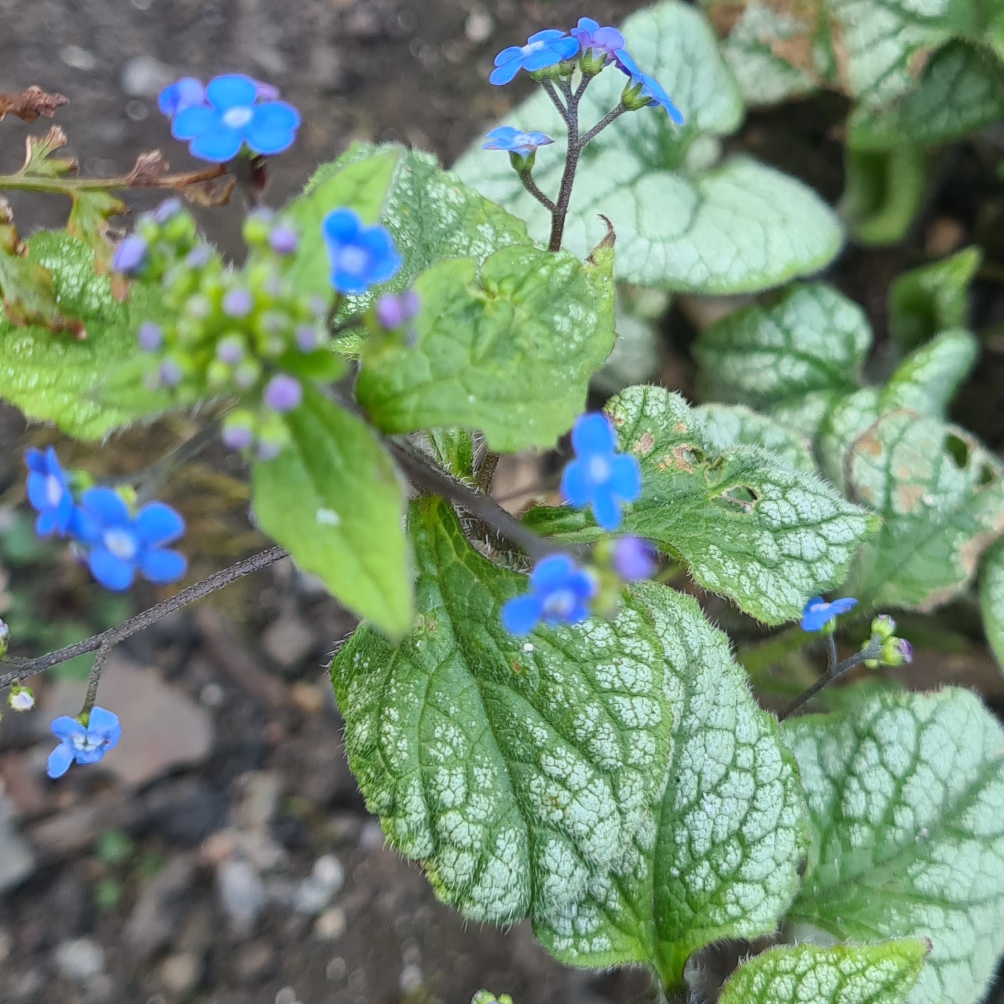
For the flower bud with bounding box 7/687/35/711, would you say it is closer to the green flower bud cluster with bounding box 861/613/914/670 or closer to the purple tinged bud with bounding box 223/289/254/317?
the purple tinged bud with bounding box 223/289/254/317

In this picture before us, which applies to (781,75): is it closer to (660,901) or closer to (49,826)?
(660,901)

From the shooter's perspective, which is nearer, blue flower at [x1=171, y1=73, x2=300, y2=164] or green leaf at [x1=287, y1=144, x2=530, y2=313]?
blue flower at [x1=171, y1=73, x2=300, y2=164]

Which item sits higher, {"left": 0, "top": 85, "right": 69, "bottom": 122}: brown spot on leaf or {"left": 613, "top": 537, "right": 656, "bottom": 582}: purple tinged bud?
{"left": 613, "top": 537, "right": 656, "bottom": 582}: purple tinged bud

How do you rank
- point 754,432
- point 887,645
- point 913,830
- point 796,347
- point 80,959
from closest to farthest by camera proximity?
point 887,645 → point 913,830 → point 754,432 → point 80,959 → point 796,347

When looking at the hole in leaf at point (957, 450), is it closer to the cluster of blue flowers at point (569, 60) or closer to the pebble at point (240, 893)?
the cluster of blue flowers at point (569, 60)

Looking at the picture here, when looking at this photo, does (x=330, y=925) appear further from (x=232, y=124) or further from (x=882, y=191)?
(x=882, y=191)

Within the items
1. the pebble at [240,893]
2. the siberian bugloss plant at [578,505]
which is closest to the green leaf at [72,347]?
the siberian bugloss plant at [578,505]

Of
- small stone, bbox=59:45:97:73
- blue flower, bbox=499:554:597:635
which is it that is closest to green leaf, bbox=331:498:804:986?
blue flower, bbox=499:554:597:635

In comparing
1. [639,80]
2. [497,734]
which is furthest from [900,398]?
[497,734]

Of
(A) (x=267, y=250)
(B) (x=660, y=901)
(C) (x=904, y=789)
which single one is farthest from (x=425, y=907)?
(A) (x=267, y=250)
